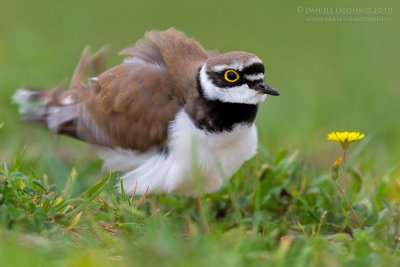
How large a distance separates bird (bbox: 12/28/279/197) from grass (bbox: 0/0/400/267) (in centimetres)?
25

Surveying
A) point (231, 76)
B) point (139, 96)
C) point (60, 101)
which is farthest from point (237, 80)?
point (60, 101)

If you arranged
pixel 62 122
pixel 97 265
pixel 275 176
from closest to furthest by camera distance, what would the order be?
pixel 97 265
pixel 275 176
pixel 62 122

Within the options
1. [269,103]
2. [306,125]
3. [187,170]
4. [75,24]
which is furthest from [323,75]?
[187,170]

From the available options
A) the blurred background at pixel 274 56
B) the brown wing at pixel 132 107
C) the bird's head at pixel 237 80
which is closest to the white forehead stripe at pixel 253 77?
the bird's head at pixel 237 80

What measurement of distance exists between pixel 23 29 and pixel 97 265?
6.51 metres

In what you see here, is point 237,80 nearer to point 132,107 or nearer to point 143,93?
point 143,93

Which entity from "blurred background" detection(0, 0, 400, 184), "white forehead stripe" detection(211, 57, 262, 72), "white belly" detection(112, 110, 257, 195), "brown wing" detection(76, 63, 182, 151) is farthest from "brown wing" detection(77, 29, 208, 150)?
"blurred background" detection(0, 0, 400, 184)

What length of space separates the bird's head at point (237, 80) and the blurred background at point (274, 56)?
112 cm

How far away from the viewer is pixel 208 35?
41.7ft

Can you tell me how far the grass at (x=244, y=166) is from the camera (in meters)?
4.78

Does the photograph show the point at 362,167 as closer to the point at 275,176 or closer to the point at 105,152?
the point at 275,176

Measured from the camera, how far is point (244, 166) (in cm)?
693

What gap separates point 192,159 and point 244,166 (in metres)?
1.02

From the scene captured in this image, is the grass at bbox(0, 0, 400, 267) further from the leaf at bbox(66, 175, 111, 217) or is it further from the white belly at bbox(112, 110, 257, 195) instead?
the white belly at bbox(112, 110, 257, 195)
